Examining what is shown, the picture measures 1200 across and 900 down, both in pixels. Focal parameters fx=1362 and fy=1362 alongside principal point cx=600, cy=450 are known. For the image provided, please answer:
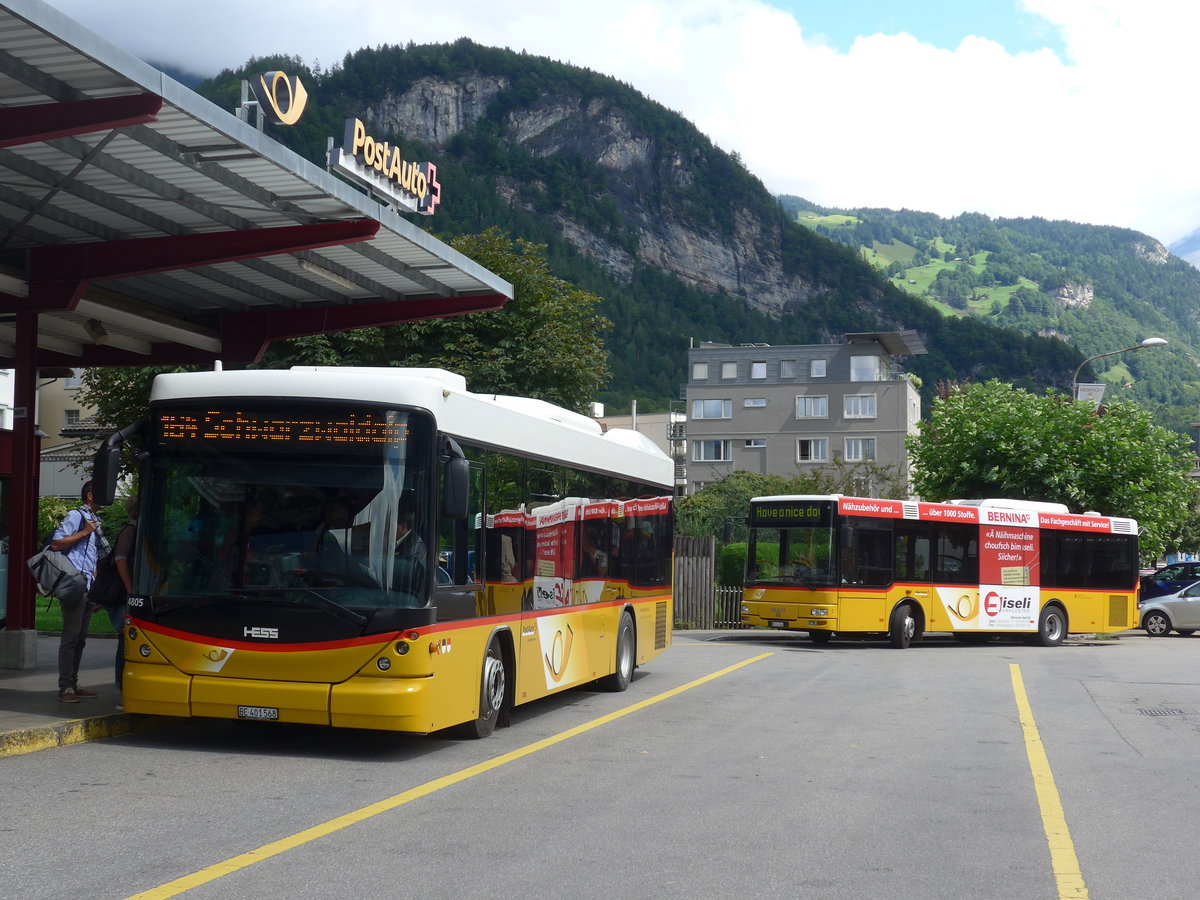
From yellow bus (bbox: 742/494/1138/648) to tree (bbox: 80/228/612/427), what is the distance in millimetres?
5910

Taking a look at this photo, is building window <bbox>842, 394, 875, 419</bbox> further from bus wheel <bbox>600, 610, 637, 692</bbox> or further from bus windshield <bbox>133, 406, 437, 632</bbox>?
bus windshield <bbox>133, 406, 437, 632</bbox>

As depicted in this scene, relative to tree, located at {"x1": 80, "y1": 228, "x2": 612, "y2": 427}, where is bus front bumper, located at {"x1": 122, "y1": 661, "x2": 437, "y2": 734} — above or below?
below

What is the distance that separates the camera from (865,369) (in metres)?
90.1

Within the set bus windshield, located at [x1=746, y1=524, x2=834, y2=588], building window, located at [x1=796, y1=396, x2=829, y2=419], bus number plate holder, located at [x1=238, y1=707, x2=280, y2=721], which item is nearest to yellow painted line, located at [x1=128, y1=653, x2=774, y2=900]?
bus number plate holder, located at [x1=238, y1=707, x2=280, y2=721]

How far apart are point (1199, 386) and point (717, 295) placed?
70.6 m

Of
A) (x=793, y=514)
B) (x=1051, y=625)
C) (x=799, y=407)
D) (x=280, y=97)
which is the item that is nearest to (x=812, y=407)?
(x=799, y=407)

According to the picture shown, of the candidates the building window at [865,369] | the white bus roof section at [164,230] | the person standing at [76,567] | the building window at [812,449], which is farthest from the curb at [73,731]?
the building window at [865,369]

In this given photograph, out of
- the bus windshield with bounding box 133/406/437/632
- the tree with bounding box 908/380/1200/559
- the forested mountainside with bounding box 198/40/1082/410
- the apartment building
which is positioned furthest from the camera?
the forested mountainside with bounding box 198/40/1082/410

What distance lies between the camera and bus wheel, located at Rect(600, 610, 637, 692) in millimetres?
15164

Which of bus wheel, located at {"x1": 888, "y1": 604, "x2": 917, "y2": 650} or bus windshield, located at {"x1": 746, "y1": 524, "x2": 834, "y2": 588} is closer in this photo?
bus windshield, located at {"x1": 746, "y1": 524, "x2": 834, "y2": 588}

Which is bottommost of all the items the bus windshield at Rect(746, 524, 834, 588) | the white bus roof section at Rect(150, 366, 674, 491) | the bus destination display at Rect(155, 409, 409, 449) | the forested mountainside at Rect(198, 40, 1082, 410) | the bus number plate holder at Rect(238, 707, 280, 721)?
the bus number plate holder at Rect(238, 707, 280, 721)

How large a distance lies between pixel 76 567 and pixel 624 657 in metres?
6.38

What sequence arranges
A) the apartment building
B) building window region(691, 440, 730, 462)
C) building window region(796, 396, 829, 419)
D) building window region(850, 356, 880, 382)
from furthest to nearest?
1. building window region(691, 440, 730, 462)
2. building window region(850, 356, 880, 382)
3. building window region(796, 396, 829, 419)
4. the apartment building

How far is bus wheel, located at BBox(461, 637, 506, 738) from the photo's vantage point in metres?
10.8
